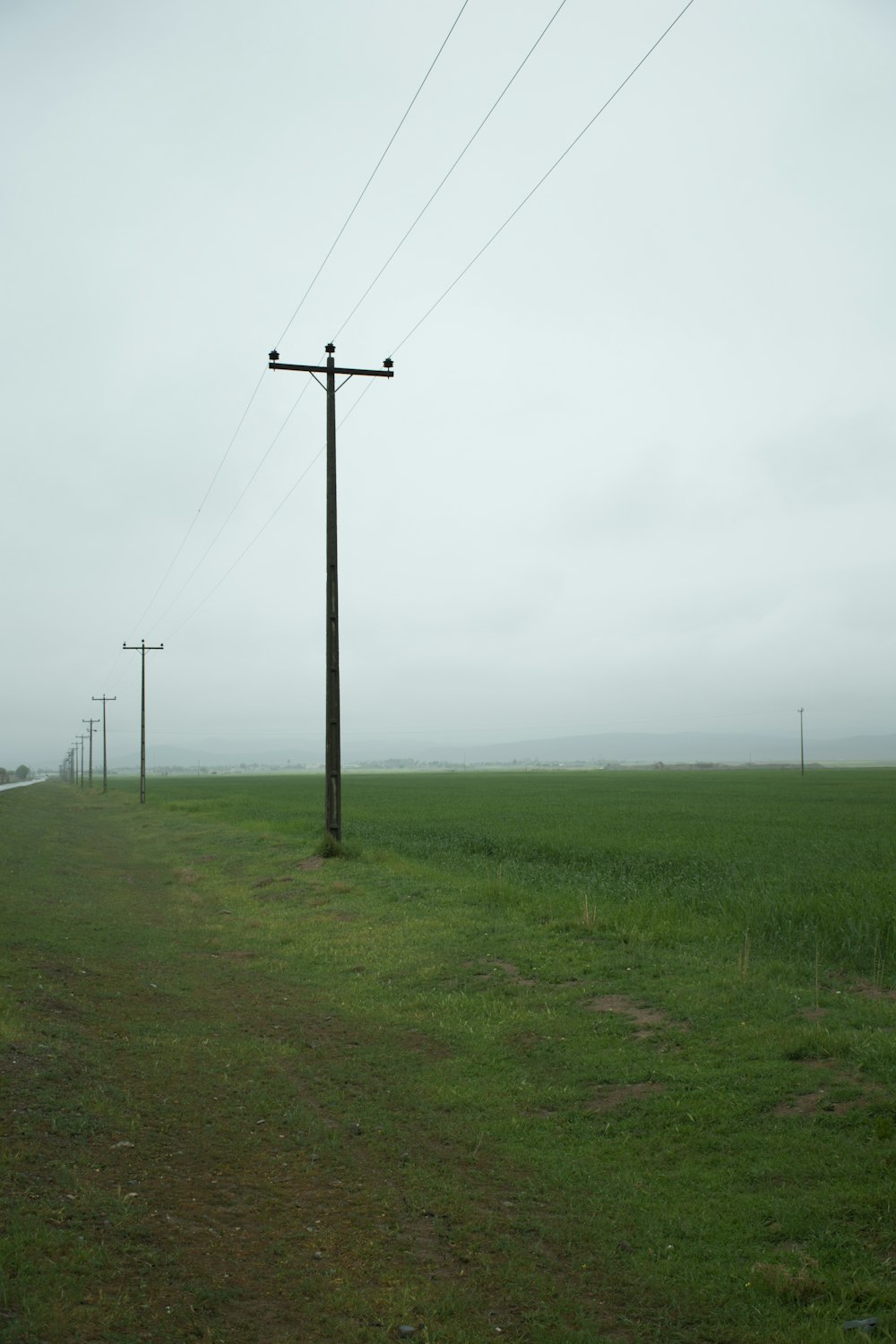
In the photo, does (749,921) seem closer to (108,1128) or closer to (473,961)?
(473,961)

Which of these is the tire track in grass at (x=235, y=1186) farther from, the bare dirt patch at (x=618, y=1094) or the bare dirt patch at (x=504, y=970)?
the bare dirt patch at (x=504, y=970)

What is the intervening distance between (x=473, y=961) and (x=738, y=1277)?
781 cm

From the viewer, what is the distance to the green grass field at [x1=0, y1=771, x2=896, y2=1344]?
5.09 metres

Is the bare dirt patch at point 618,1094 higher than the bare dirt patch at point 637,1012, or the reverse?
the bare dirt patch at point 637,1012

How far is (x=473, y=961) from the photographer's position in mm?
13055

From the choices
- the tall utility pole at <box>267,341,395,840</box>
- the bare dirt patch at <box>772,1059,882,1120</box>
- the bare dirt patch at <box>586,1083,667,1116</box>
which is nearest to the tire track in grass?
the bare dirt patch at <box>586,1083,667,1116</box>

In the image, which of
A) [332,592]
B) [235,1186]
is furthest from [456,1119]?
[332,592]

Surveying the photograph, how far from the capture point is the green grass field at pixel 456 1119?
509 centimetres

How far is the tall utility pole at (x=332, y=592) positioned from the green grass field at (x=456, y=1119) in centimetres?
584

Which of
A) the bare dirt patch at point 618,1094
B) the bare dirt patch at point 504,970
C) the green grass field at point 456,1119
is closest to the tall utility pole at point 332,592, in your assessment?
the green grass field at point 456,1119

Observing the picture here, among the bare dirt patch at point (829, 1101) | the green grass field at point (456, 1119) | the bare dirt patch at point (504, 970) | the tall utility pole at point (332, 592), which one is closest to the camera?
the green grass field at point (456, 1119)

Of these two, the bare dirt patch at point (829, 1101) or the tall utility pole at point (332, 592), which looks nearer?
the bare dirt patch at point (829, 1101)

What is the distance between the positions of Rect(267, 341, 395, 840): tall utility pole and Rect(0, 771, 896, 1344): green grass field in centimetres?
584

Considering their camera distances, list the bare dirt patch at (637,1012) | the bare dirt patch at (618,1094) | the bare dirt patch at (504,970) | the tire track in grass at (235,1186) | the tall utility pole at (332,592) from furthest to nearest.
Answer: the tall utility pole at (332,592)
the bare dirt patch at (504,970)
the bare dirt patch at (637,1012)
the bare dirt patch at (618,1094)
the tire track in grass at (235,1186)
